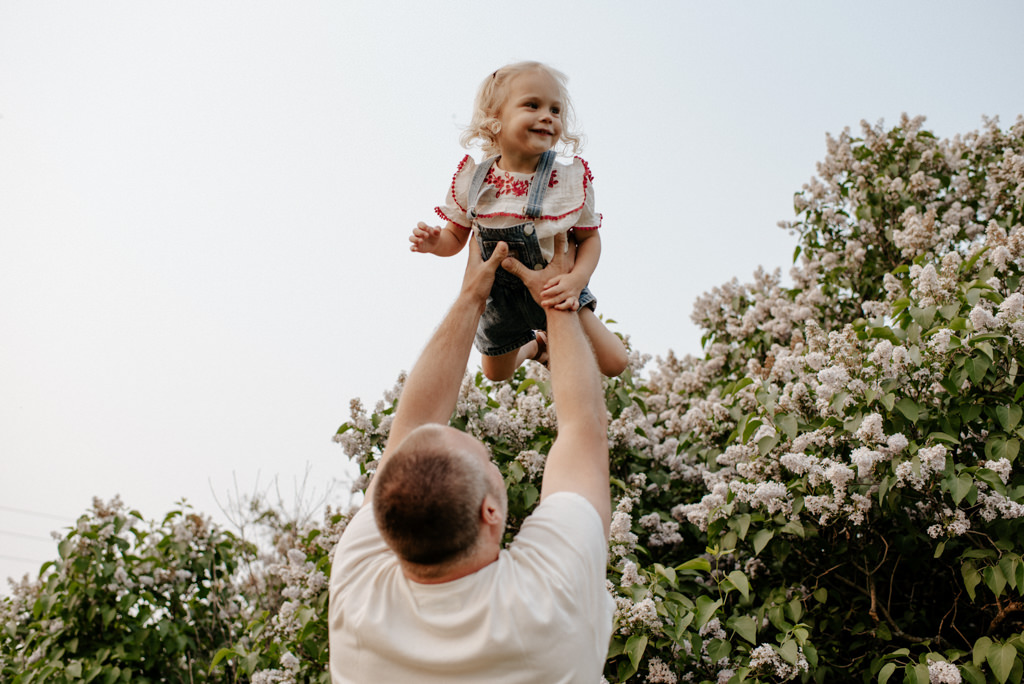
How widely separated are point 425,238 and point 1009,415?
2615 mm

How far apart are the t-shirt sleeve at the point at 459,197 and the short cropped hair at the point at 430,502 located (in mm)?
1177

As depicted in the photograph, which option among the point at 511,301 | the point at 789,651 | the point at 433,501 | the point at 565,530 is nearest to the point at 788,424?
the point at 789,651

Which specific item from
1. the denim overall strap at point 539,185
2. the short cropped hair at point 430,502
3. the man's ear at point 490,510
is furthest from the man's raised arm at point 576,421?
the denim overall strap at point 539,185

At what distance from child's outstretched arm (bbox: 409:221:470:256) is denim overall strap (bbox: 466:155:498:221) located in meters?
0.10

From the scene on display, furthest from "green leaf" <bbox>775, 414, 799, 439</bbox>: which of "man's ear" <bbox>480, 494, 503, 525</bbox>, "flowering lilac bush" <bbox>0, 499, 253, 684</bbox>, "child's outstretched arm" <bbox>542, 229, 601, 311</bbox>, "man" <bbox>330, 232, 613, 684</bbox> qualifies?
"flowering lilac bush" <bbox>0, 499, 253, 684</bbox>

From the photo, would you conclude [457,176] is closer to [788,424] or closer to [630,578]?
[630,578]

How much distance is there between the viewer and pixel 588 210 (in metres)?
2.75

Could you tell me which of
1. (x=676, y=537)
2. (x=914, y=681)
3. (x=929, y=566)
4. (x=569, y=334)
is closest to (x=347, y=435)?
(x=676, y=537)

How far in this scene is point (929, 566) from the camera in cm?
410

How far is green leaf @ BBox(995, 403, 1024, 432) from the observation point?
3.45m

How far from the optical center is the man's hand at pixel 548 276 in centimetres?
247

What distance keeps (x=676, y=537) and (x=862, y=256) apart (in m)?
2.72

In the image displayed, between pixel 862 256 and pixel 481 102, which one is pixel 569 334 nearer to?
pixel 481 102

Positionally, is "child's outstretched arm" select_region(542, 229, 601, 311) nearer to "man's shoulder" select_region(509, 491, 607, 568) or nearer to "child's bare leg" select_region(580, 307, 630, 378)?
"child's bare leg" select_region(580, 307, 630, 378)
